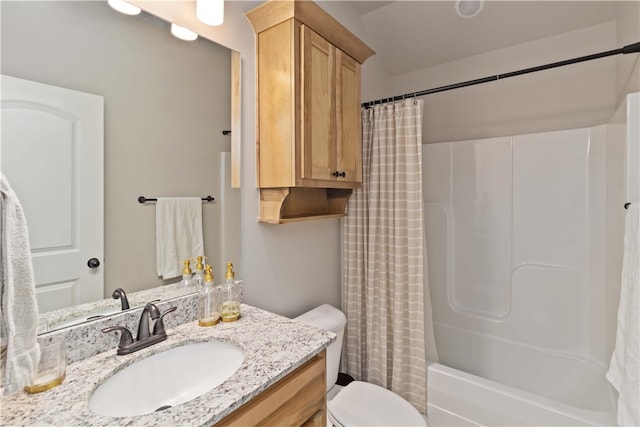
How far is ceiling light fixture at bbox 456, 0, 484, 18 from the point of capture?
197 cm

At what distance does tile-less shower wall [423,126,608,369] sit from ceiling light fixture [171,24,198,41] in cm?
183

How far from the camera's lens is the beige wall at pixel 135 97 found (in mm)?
853

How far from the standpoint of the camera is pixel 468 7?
200 centimetres

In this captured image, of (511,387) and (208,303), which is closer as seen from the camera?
(208,303)

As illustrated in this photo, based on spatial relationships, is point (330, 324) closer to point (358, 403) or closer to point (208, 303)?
point (358, 403)

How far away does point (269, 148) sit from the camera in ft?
4.56

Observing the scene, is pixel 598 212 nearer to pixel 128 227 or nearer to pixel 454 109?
pixel 454 109

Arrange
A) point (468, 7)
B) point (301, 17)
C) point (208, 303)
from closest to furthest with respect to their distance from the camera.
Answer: point (208, 303) < point (301, 17) < point (468, 7)

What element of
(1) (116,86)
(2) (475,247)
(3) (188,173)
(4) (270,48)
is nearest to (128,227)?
(3) (188,173)

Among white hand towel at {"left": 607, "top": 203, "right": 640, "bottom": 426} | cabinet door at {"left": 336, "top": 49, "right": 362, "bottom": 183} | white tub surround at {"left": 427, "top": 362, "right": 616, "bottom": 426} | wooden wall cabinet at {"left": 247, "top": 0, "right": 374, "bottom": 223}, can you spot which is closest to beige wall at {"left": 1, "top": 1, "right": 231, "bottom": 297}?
wooden wall cabinet at {"left": 247, "top": 0, "right": 374, "bottom": 223}

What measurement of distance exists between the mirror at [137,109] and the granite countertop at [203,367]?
0.62 ft

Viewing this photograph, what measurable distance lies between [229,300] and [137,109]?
2.56ft

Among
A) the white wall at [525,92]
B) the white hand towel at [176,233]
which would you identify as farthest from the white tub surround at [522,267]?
the white hand towel at [176,233]

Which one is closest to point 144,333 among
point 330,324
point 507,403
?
point 330,324
